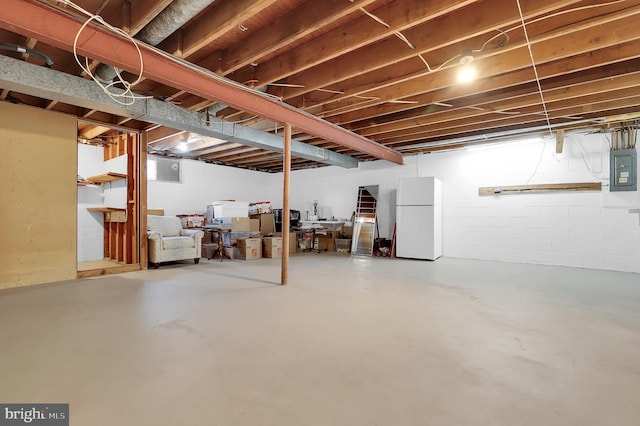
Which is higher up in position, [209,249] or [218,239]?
[218,239]

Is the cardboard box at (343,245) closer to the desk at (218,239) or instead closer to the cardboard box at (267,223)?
the cardboard box at (267,223)

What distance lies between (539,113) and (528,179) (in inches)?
72.2

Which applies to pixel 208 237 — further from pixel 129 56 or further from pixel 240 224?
pixel 129 56

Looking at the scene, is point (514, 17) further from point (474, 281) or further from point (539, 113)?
point (474, 281)

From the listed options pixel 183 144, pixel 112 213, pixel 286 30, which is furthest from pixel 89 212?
pixel 286 30

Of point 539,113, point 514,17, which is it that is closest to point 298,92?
point 514,17

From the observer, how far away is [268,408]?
4.76ft

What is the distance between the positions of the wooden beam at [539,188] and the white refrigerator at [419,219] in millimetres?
998

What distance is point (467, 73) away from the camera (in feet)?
10.2
